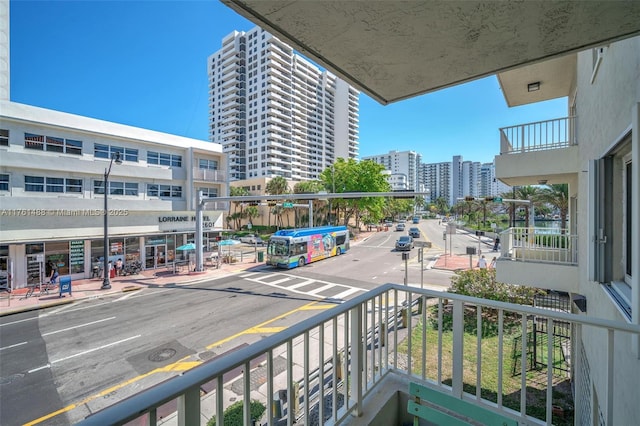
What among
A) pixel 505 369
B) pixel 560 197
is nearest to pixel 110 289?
pixel 505 369

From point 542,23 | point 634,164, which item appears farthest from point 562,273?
point 542,23

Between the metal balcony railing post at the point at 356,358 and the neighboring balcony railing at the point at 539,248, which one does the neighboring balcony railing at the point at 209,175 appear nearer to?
the neighboring balcony railing at the point at 539,248

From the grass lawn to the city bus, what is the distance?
1168cm

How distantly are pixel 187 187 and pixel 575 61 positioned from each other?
73.8 feet

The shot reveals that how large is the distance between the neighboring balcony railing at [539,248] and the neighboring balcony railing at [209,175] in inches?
815

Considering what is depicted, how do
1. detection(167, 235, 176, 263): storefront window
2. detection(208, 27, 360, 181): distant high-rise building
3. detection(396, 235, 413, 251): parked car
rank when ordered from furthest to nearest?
detection(208, 27, 360, 181): distant high-rise building
detection(396, 235, 413, 251): parked car
detection(167, 235, 176, 263): storefront window

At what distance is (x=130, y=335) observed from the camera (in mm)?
9266

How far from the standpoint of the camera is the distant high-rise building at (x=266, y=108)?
6631 cm

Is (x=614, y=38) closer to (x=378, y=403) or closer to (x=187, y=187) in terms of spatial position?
(x=378, y=403)

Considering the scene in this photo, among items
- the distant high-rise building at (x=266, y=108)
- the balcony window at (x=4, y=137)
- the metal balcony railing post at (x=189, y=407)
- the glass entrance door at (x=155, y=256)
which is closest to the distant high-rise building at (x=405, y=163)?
the distant high-rise building at (x=266, y=108)

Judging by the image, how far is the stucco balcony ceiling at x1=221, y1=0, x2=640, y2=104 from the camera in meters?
1.54

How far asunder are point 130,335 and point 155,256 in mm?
12453

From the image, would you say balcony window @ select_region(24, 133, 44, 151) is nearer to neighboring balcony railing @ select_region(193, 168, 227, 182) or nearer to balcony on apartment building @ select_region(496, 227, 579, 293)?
neighboring balcony railing @ select_region(193, 168, 227, 182)

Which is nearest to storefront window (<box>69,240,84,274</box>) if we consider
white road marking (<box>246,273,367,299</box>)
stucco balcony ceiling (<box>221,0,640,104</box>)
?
white road marking (<box>246,273,367,299</box>)
